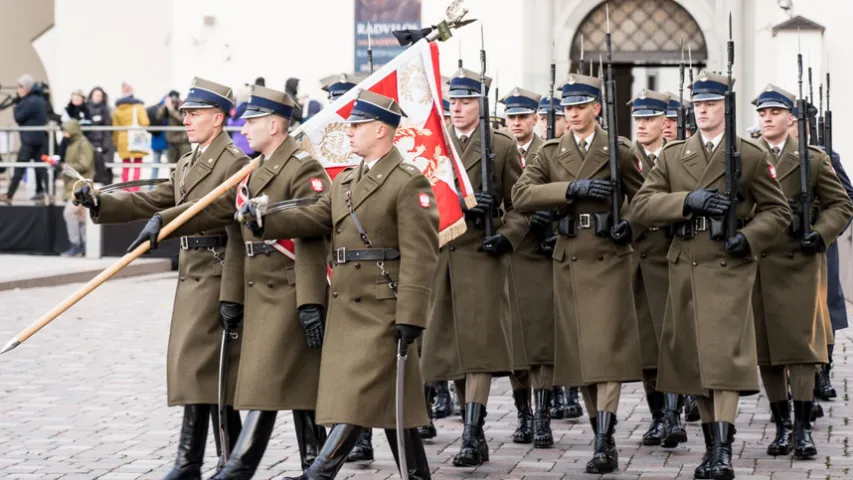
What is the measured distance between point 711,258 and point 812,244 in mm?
1470

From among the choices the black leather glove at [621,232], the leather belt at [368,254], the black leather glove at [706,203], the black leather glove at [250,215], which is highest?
the black leather glove at [706,203]

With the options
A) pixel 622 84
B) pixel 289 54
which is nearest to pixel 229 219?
pixel 289 54

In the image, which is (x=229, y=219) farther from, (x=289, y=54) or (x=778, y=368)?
(x=289, y=54)

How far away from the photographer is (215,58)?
2900 centimetres

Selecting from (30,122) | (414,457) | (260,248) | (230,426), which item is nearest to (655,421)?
(414,457)

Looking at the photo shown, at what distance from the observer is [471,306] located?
9758 mm

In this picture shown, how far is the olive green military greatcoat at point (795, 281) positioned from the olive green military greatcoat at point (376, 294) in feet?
9.68

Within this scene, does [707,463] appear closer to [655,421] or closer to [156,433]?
[655,421]

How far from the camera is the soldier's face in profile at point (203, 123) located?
838cm

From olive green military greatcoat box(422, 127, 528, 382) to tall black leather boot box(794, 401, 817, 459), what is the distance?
1642 mm

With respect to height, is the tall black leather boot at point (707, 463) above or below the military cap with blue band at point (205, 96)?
below

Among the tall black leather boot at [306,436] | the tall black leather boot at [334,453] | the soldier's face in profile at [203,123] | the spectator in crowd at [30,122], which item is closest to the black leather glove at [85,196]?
the soldier's face in profile at [203,123]

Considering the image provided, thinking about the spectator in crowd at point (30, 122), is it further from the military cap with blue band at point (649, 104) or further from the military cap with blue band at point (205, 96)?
the military cap with blue band at point (205, 96)

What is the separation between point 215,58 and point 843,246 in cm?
1312
